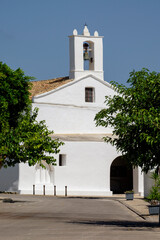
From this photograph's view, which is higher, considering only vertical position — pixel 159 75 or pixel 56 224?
pixel 159 75

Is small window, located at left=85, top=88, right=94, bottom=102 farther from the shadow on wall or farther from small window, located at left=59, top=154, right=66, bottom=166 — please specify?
the shadow on wall

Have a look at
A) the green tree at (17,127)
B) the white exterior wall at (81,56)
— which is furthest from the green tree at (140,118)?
the white exterior wall at (81,56)

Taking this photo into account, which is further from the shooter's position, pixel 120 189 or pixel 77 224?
pixel 120 189

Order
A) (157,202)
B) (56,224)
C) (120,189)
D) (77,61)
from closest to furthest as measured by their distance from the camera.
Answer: (56,224) → (157,202) → (77,61) → (120,189)

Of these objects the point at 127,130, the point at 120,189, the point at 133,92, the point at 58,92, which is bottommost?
the point at 120,189

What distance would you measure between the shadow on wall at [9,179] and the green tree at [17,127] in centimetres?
1155

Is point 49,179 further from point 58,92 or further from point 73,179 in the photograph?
point 58,92

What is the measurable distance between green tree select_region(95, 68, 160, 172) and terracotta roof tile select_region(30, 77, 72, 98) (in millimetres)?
30313

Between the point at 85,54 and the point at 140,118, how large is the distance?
33.8 metres

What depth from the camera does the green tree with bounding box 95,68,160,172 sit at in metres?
18.6

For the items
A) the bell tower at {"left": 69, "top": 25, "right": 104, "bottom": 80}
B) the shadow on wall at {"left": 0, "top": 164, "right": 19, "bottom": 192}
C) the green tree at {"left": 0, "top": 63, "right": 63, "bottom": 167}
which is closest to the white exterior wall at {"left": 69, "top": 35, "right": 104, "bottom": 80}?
the bell tower at {"left": 69, "top": 25, "right": 104, "bottom": 80}

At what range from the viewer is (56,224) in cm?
1923

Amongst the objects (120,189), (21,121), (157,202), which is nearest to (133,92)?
(157,202)

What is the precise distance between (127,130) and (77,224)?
11.9ft
